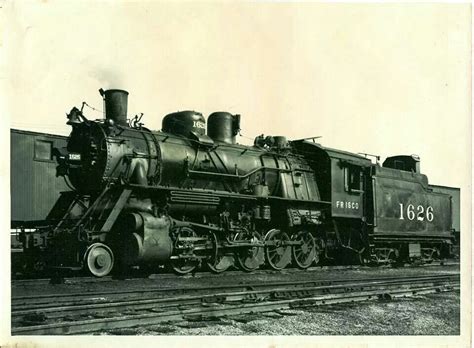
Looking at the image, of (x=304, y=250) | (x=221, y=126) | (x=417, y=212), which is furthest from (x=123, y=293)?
(x=417, y=212)

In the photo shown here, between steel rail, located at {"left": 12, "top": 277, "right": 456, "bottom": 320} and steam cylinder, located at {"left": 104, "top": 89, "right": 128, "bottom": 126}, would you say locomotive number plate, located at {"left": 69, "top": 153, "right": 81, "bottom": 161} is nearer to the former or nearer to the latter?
steam cylinder, located at {"left": 104, "top": 89, "right": 128, "bottom": 126}

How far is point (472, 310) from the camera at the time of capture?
782 cm

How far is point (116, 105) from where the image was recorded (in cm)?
1159

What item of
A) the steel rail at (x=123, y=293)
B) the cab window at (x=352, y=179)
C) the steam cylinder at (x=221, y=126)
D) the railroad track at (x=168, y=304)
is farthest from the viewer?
the cab window at (x=352, y=179)

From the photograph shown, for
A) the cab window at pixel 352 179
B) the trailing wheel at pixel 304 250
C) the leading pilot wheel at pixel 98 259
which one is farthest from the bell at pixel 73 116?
the cab window at pixel 352 179

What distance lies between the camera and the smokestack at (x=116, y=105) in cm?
1152

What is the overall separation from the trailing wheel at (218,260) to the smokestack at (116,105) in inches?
136

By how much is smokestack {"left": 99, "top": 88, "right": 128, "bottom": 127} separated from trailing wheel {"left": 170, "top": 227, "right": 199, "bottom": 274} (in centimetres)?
279

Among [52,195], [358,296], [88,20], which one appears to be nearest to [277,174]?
[358,296]

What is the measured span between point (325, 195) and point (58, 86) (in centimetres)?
882

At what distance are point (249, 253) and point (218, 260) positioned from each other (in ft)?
3.15

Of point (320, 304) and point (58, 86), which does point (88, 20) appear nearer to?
point (58, 86)

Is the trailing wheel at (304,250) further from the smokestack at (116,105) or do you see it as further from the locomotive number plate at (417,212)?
the smokestack at (116,105)

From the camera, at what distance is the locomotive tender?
10320 mm
